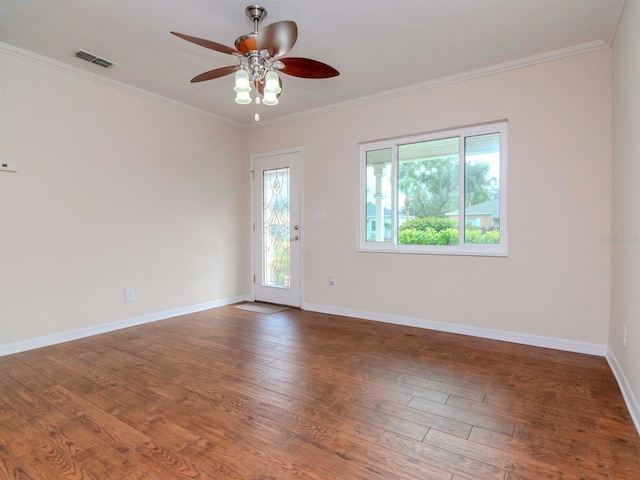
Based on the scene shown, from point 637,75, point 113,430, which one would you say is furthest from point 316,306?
point 637,75

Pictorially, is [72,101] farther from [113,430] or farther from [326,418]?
[326,418]

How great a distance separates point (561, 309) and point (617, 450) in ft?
5.13

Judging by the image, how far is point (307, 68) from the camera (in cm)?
232

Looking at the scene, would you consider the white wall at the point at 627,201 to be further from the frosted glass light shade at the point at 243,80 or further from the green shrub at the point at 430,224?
the frosted glass light shade at the point at 243,80

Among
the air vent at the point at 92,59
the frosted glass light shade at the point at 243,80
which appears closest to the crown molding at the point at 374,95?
the air vent at the point at 92,59

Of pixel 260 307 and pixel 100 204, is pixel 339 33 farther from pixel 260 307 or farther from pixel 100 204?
pixel 260 307

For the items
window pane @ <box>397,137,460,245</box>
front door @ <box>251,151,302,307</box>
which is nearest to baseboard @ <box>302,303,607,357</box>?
front door @ <box>251,151,302,307</box>

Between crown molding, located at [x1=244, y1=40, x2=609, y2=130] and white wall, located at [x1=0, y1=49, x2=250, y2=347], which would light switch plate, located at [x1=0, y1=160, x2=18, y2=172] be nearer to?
white wall, located at [x1=0, y1=49, x2=250, y2=347]

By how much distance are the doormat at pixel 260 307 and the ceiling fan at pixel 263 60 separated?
2830 mm

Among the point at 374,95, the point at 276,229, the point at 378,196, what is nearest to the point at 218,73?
the point at 374,95

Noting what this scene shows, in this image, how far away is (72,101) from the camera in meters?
3.22

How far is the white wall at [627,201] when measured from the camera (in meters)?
1.93

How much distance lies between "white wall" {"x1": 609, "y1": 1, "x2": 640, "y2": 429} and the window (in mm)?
835

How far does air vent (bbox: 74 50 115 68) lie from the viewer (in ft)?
9.59
